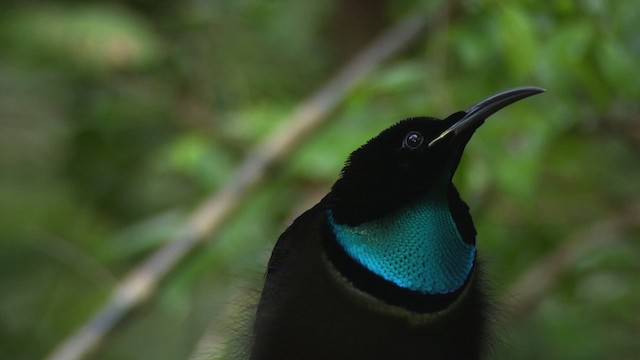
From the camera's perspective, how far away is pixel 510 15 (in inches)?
98.7

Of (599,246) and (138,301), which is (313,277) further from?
(599,246)

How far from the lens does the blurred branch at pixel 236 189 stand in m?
3.19

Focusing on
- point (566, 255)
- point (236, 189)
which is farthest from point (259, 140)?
point (566, 255)

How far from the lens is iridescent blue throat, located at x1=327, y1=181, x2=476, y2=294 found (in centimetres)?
147

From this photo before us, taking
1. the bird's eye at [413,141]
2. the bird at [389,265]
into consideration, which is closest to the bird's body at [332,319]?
the bird at [389,265]

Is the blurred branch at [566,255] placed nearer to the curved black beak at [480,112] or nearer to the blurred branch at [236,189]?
the blurred branch at [236,189]

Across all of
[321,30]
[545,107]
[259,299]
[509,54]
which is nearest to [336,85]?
[545,107]

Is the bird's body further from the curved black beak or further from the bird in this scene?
the curved black beak

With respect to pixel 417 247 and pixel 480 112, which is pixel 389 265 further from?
pixel 480 112

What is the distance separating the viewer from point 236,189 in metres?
3.34

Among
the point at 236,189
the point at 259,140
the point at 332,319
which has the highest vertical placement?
the point at 259,140

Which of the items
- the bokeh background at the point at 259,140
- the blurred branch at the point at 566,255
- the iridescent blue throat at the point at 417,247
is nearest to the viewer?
the iridescent blue throat at the point at 417,247

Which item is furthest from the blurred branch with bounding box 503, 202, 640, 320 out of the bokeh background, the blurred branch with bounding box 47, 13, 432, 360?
the blurred branch with bounding box 47, 13, 432, 360

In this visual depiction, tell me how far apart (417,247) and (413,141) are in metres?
0.15
